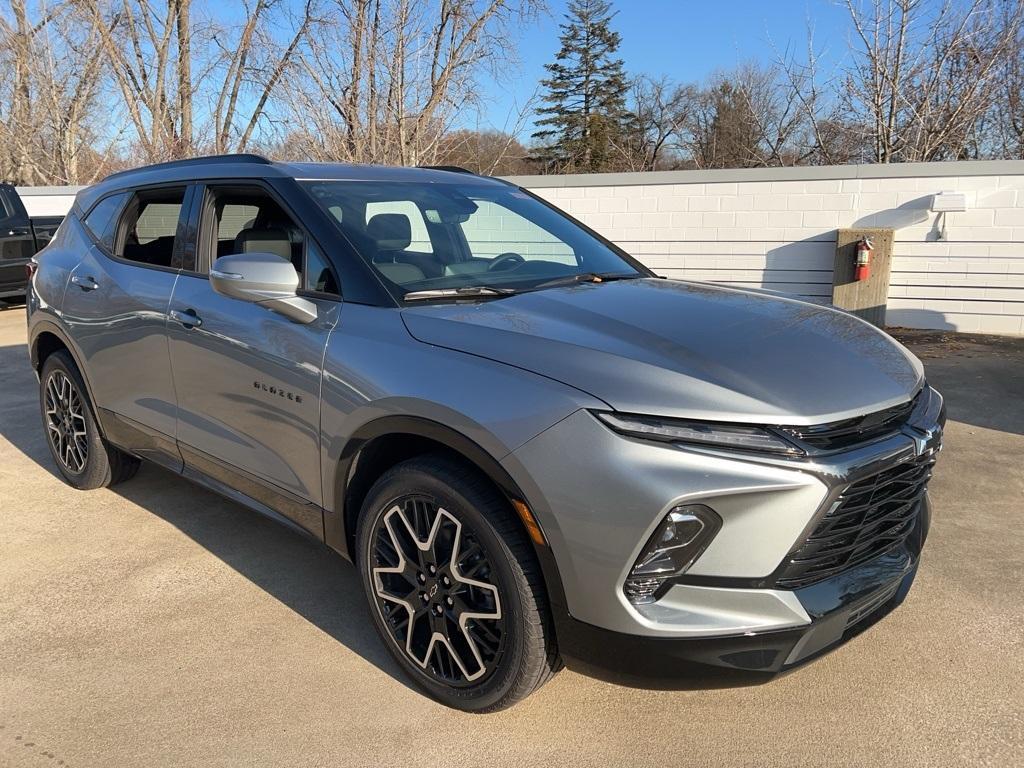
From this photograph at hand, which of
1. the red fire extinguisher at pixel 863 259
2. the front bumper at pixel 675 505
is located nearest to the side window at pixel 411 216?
the front bumper at pixel 675 505

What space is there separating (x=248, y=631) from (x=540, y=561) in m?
1.54

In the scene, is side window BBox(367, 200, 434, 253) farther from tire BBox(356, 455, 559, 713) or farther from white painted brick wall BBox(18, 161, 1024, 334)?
white painted brick wall BBox(18, 161, 1024, 334)

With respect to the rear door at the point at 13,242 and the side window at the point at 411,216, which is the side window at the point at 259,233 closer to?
the side window at the point at 411,216

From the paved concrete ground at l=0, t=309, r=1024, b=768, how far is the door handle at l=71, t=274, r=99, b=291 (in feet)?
4.11

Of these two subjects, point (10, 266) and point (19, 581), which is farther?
point (10, 266)

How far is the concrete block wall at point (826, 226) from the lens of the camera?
955 cm

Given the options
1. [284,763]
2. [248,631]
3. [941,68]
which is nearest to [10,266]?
[248,631]

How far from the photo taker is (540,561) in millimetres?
2262

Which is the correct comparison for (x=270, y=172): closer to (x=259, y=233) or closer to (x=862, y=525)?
(x=259, y=233)

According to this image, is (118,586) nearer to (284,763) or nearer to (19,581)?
(19,581)

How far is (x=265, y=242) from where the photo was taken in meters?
3.35

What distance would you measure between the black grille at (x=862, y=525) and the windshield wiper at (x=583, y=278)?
141 cm

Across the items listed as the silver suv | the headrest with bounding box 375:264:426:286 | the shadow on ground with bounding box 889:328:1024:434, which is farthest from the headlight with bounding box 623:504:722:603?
the shadow on ground with bounding box 889:328:1024:434

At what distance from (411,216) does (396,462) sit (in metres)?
1.18
